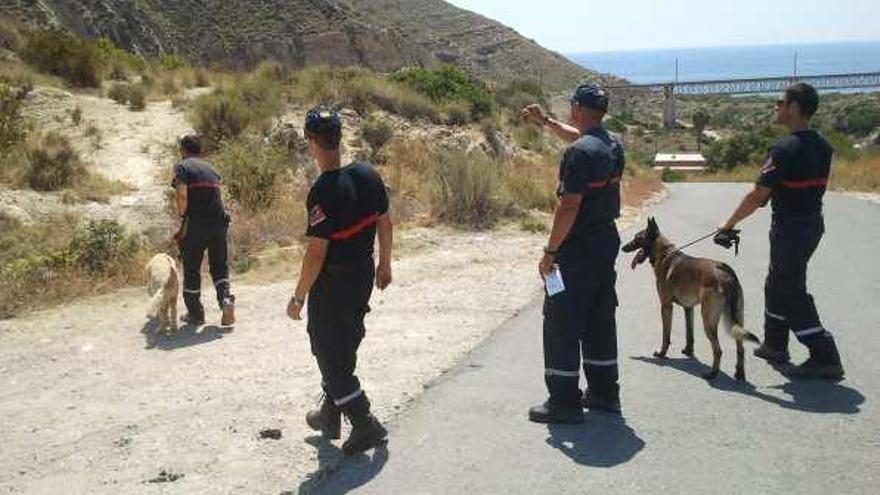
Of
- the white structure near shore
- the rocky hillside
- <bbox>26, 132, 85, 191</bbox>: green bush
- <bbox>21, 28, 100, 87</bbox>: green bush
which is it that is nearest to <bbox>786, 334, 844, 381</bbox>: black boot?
<bbox>26, 132, 85, 191</bbox>: green bush

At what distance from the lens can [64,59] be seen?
74.3 feet

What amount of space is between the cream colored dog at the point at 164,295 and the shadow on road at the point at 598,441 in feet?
14.3

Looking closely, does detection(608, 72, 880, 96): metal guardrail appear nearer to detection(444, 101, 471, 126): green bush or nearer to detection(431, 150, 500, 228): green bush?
detection(444, 101, 471, 126): green bush

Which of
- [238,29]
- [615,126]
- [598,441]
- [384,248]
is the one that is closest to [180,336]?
[384,248]

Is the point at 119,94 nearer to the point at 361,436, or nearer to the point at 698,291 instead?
the point at 698,291

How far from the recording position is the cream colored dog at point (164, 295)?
8070 millimetres

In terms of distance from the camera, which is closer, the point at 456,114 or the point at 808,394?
the point at 808,394

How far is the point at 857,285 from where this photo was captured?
9.35 m

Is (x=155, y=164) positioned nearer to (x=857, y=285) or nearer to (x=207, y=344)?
(x=207, y=344)

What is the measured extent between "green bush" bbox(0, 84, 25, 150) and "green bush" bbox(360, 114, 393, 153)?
7.40 m

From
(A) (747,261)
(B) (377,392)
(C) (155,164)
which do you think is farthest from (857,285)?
(C) (155,164)

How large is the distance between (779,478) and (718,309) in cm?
182

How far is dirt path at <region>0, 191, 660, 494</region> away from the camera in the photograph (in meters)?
4.84

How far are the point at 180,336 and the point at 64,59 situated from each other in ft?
57.0
